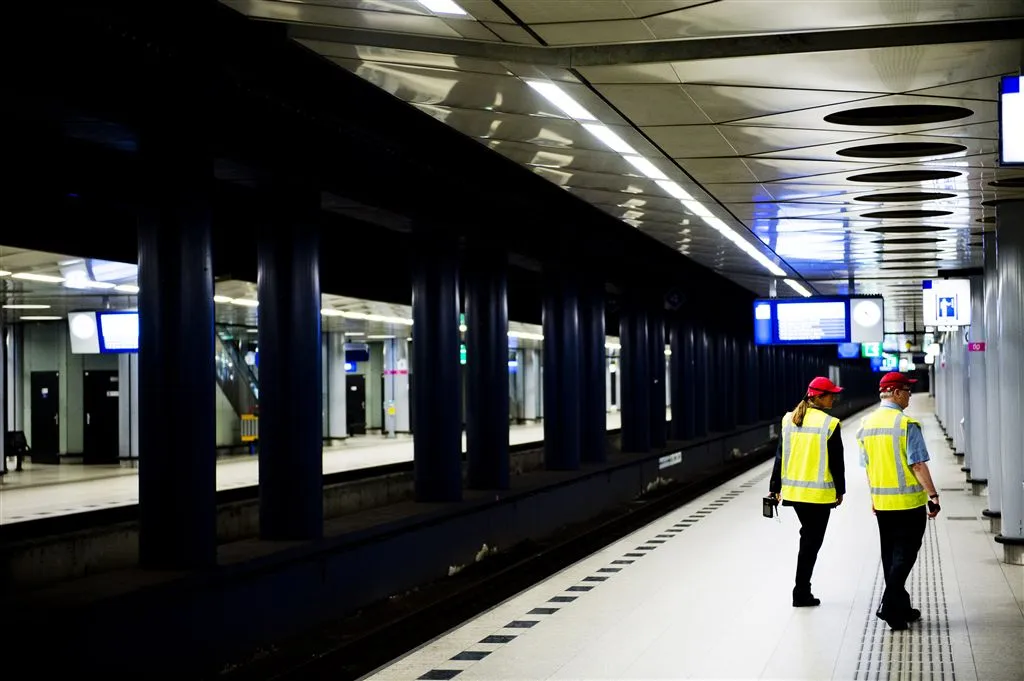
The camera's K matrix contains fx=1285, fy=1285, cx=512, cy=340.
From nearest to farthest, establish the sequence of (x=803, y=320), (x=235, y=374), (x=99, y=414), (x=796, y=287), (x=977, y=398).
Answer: (x=977, y=398) → (x=803, y=320) → (x=796, y=287) → (x=99, y=414) → (x=235, y=374)

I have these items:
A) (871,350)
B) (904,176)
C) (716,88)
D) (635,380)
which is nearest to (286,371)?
(716,88)

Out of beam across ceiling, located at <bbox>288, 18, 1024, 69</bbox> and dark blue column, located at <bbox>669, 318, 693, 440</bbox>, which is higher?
beam across ceiling, located at <bbox>288, 18, 1024, 69</bbox>

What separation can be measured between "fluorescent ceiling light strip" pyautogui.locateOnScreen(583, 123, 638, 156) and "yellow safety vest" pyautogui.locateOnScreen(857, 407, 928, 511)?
9.89ft

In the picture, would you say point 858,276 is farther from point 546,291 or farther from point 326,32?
point 326,32

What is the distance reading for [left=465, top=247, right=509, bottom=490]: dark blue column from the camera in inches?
610

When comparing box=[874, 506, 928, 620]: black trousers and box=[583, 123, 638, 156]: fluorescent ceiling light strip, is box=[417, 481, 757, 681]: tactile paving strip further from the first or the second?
box=[583, 123, 638, 156]: fluorescent ceiling light strip

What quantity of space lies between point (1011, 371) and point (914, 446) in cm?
385

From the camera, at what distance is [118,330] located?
73.7ft

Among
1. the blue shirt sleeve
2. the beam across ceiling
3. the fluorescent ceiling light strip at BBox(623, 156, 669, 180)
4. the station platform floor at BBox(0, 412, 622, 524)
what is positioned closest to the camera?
the beam across ceiling

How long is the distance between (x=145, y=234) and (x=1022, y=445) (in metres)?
7.80

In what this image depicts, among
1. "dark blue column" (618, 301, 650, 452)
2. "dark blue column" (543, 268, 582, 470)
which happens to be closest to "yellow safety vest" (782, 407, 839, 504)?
"dark blue column" (543, 268, 582, 470)

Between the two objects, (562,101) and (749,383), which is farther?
(749,383)

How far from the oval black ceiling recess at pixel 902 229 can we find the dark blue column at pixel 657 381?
9.70 meters

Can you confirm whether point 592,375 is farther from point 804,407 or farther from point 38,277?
point 804,407
